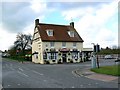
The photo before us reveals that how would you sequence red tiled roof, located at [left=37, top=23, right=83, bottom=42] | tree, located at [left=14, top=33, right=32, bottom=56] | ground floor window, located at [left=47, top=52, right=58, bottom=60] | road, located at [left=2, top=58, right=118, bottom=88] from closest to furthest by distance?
road, located at [left=2, top=58, right=118, bottom=88] → ground floor window, located at [left=47, top=52, right=58, bottom=60] → red tiled roof, located at [left=37, top=23, right=83, bottom=42] → tree, located at [left=14, top=33, right=32, bottom=56]

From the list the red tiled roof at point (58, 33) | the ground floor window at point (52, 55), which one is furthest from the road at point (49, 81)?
the red tiled roof at point (58, 33)

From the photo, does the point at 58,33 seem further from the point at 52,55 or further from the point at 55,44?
the point at 52,55

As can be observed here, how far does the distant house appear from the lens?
54.8 metres

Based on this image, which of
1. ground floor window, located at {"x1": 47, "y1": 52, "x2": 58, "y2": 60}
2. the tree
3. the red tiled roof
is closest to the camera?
ground floor window, located at {"x1": 47, "y1": 52, "x2": 58, "y2": 60}

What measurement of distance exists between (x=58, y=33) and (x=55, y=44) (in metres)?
3.75

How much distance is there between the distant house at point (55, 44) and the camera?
54781 millimetres

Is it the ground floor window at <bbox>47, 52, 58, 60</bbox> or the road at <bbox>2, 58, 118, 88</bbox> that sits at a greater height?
→ the ground floor window at <bbox>47, 52, 58, 60</bbox>

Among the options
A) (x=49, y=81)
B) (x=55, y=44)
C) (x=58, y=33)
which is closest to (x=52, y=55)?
(x=55, y=44)

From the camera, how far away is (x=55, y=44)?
5591 centimetres

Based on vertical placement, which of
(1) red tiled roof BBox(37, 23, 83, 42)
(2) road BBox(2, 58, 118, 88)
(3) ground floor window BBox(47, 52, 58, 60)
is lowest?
(2) road BBox(2, 58, 118, 88)

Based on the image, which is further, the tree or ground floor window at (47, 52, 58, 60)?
the tree

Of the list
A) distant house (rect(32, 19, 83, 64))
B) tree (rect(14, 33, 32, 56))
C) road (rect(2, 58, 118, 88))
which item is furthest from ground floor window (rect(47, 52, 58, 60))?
tree (rect(14, 33, 32, 56))

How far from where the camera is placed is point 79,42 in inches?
2318

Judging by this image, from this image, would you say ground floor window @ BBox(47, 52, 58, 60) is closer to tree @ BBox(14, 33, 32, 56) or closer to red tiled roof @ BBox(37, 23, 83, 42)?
red tiled roof @ BBox(37, 23, 83, 42)
